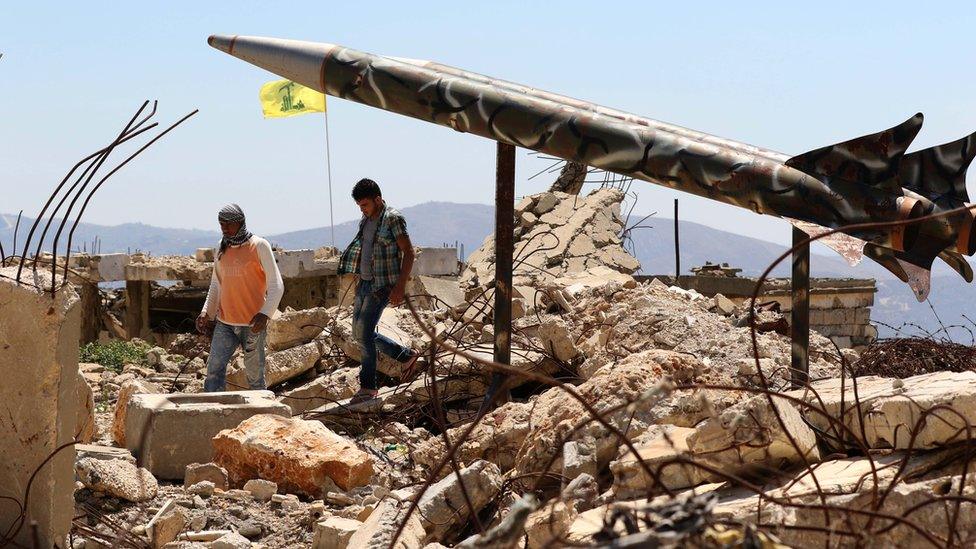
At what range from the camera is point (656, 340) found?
1014cm

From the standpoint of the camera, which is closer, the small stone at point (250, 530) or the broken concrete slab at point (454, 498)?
the broken concrete slab at point (454, 498)

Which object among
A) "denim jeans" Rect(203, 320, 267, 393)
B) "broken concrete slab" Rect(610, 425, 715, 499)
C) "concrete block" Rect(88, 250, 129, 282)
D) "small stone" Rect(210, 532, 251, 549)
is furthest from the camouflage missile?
"concrete block" Rect(88, 250, 129, 282)

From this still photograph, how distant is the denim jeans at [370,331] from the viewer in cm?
921

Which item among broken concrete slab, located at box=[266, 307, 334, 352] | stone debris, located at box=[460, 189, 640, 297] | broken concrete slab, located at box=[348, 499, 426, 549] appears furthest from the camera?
stone debris, located at box=[460, 189, 640, 297]

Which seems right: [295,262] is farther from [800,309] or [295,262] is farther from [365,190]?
[800,309]

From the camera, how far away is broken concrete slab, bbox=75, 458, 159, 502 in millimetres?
6297

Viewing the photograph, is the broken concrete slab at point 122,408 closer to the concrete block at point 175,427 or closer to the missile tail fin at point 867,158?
the concrete block at point 175,427

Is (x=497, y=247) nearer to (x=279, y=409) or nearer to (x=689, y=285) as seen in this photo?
(x=279, y=409)

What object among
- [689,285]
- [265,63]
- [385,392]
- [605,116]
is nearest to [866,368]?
[605,116]

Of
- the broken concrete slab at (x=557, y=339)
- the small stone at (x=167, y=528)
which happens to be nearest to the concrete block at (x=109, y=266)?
the broken concrete slab at (x=557, y=339)

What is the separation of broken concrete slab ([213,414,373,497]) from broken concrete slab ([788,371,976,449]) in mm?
2823

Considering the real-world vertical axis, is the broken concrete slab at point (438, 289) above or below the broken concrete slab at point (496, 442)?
above

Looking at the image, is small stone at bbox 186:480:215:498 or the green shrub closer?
small stone at bbox 186:480:215:498

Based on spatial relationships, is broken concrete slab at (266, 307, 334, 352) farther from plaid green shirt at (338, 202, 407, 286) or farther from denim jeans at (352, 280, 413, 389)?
plaid green shirt at (338, 202, 407, 286)
